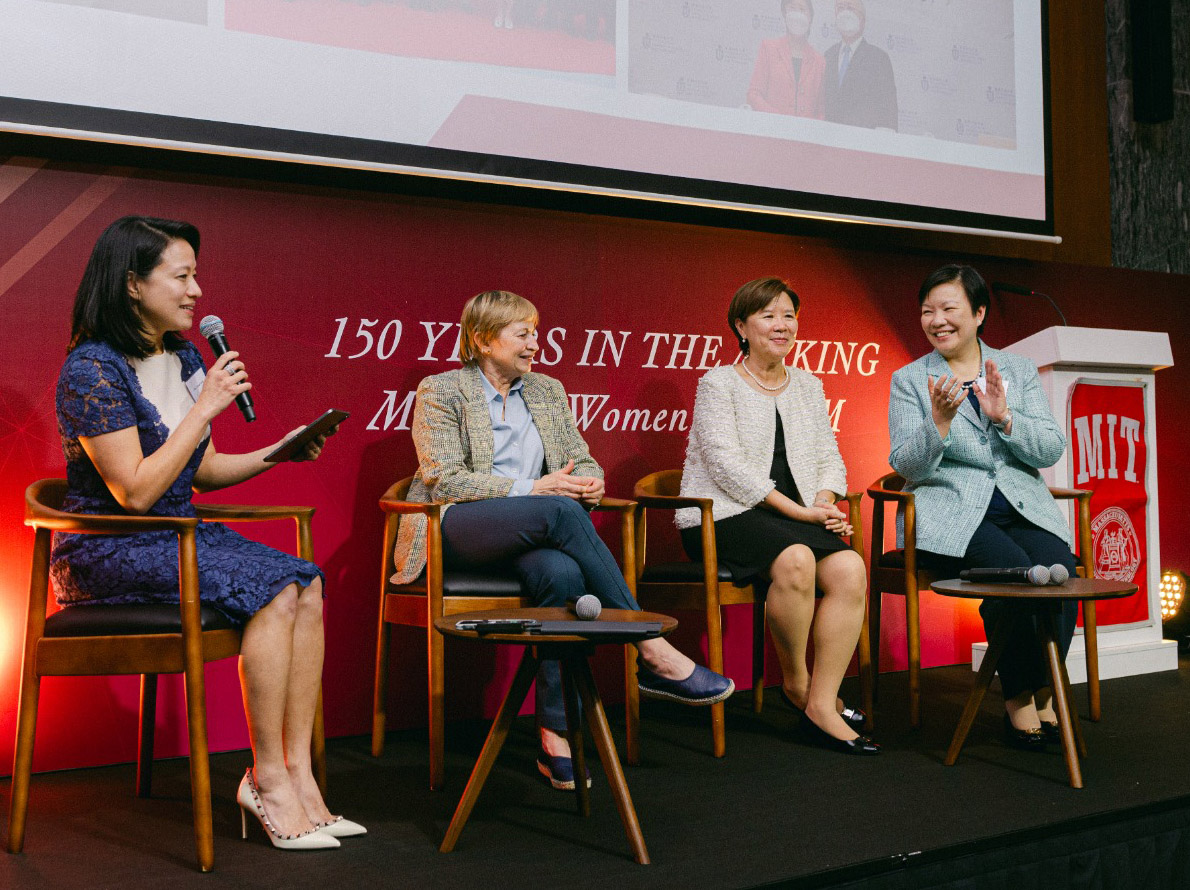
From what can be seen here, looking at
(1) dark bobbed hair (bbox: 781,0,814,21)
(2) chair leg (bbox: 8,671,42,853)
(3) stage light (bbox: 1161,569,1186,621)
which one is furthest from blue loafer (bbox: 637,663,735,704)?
(3) stage light (bbox: 1161,569,1186,621)

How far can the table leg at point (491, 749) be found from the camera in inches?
77.5

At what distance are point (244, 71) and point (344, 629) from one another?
5.04 ft

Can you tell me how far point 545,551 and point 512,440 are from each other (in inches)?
17.0

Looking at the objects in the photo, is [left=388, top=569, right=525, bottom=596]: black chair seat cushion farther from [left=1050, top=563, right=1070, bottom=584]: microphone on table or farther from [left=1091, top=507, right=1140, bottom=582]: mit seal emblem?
[left=1091, top=507, right=1140, bottom=582]: mit seal emblem

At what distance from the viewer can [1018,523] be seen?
3.02 metres

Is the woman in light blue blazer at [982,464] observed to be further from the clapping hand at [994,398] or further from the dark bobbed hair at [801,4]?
the dark bobbed hair at [801,4]

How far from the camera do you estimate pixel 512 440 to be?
2.79 metres

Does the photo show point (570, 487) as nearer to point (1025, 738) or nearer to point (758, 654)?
point (758, 654)

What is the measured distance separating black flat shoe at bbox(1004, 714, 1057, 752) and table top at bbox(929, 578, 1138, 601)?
464 mm

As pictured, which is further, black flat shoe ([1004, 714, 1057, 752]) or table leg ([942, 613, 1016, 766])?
black flat shoe ([1004, 714, 1057, 752])

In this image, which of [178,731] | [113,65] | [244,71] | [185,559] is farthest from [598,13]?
[178,731]

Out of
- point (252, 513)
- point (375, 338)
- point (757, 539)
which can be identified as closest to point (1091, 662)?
point (757, 539)

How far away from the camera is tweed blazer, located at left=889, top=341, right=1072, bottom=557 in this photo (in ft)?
9.68

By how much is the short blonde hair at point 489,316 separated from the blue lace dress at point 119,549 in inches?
34.7
